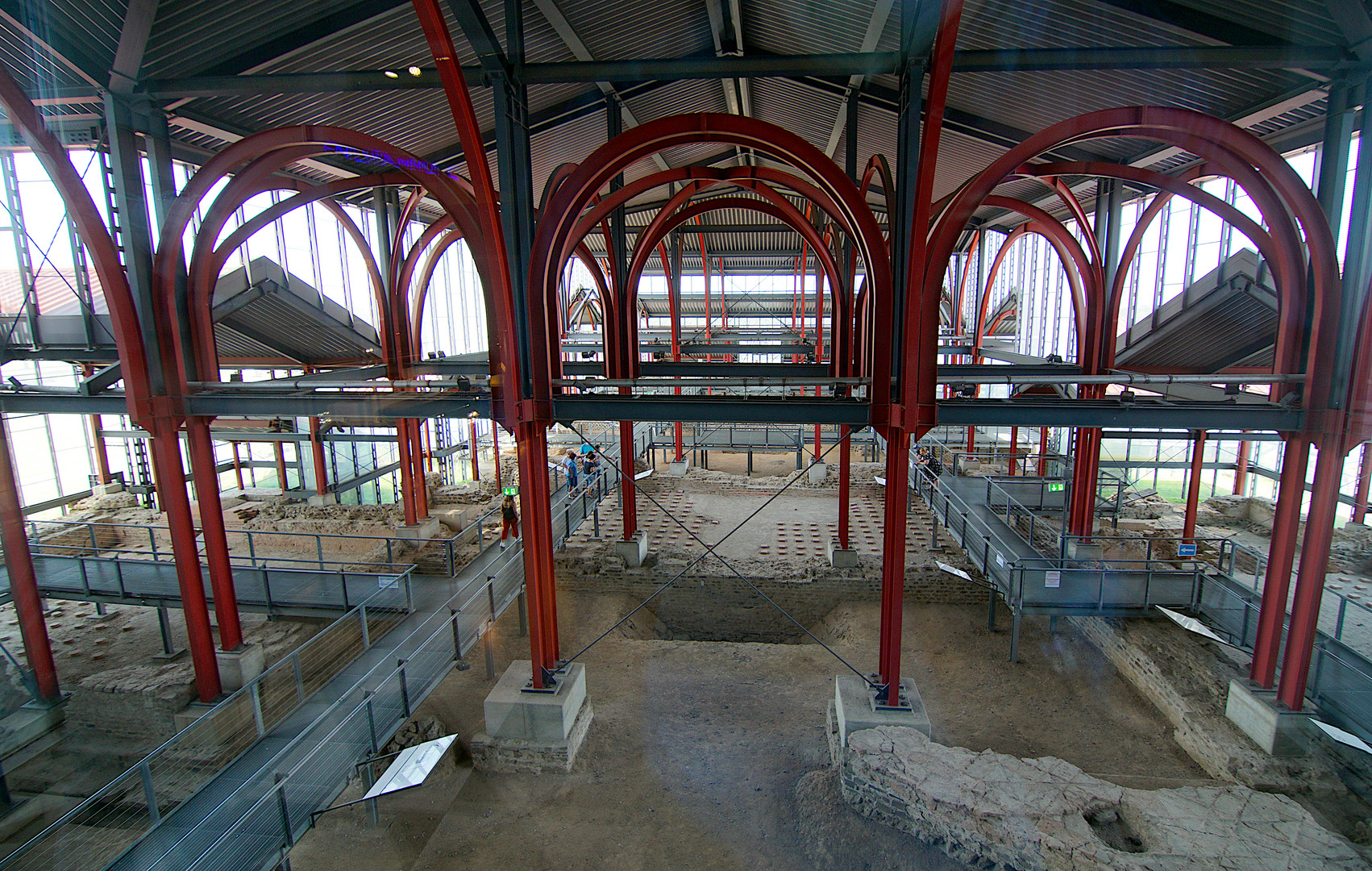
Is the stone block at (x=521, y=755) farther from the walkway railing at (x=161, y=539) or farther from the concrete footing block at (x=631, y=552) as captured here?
the walkway railing at (x=161, y=539)

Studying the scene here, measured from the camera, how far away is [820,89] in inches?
425

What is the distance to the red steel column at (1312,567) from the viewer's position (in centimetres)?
596

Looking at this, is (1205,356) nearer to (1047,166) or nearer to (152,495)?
(1047,166)

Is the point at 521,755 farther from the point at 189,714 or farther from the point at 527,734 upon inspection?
the point at 189,714

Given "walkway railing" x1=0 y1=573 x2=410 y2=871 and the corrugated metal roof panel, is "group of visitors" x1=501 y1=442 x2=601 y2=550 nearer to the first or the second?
"walkway railing" x1=0 y1=573 x2=410 y2=871

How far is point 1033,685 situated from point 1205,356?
8.30m

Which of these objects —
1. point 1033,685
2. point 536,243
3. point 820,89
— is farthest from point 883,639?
point 820,89

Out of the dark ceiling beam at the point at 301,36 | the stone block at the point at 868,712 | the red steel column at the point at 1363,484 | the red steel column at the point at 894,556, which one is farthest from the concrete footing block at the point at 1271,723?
the dark ceiling beam at the point at 301,36

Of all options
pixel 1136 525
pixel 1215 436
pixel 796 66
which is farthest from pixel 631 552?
pixel 1136 525

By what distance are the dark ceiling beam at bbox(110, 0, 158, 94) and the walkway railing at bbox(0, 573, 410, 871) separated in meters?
6.36

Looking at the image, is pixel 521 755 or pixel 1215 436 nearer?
pixel 521 755

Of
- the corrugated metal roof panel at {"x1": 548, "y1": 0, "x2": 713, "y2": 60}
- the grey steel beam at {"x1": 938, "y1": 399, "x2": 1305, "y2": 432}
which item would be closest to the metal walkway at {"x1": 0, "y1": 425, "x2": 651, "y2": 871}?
the grey steel beam at {"x1": 938, "y1": 399, "x2": 1305, "y2": 432}

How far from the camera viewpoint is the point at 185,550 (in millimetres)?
7246

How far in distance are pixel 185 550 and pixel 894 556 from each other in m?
8.24
